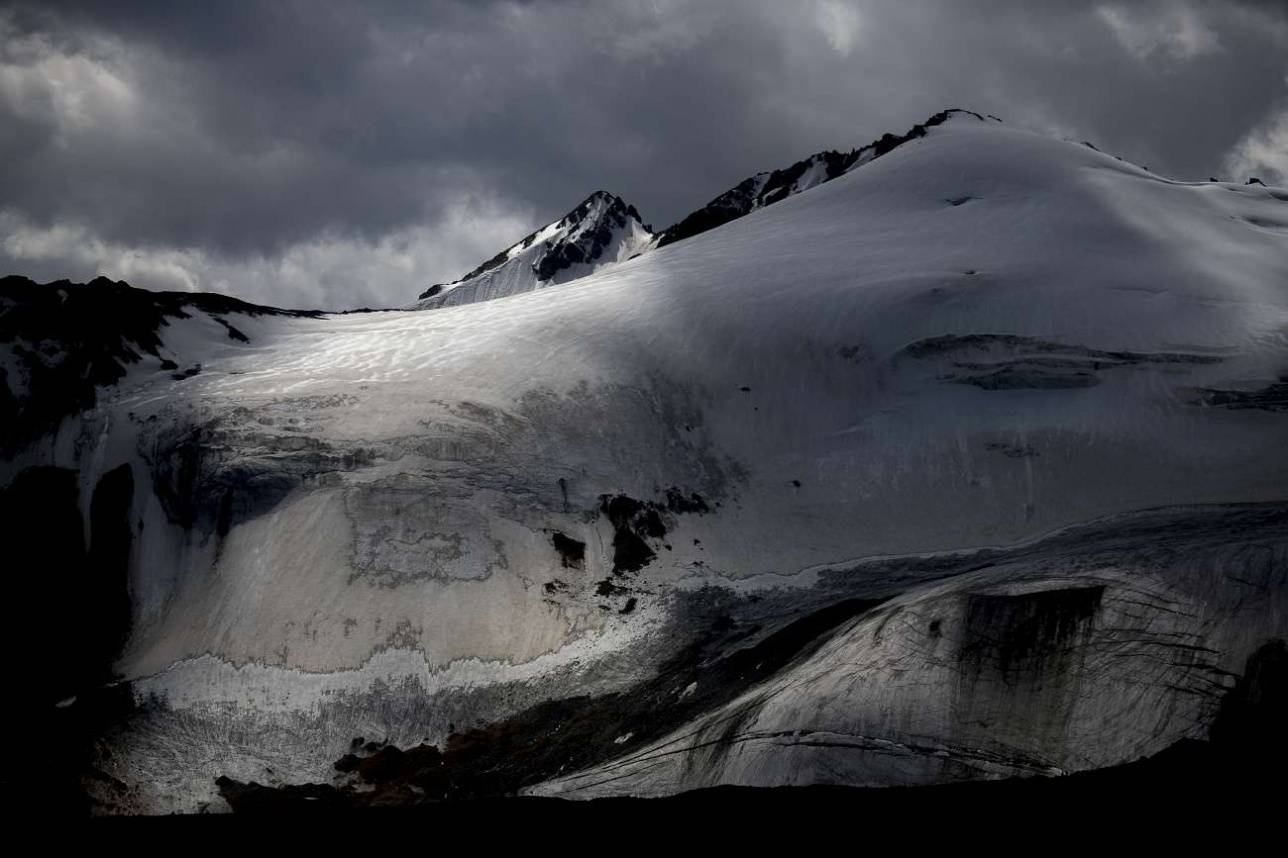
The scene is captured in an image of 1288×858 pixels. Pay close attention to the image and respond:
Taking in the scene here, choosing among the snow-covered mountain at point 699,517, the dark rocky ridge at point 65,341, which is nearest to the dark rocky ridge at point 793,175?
the snow-covered mountain at point 699,517

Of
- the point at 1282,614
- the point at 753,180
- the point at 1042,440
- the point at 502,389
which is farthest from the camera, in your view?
the point at 753,180

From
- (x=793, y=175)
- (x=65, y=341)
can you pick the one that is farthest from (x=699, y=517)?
(x=793, y=175)

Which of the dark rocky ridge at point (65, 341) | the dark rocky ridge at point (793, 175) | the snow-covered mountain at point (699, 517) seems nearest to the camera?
the snow-covered mountain at point (699, 517)

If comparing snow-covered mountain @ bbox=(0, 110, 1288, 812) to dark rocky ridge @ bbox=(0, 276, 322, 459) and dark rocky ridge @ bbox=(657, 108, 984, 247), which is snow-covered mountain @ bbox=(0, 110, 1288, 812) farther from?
dark rocky ridge @ bbox=(657, 108, 984, 247)

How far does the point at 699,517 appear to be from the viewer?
50.8m

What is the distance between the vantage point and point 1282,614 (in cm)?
3058

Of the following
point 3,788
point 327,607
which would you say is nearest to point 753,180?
point 327,607

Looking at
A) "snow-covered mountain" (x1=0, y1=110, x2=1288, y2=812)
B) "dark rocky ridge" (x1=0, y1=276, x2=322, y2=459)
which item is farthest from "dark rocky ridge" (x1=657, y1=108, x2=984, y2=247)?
"dark rocky ridge" (x1=0, y1=276, x2=322, y2=459)

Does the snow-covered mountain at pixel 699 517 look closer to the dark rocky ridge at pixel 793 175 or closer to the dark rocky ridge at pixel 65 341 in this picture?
the dark rocky ridge at pixel 65 341

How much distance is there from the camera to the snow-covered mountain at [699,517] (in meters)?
32.5

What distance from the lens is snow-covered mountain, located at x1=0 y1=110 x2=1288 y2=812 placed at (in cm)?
3250

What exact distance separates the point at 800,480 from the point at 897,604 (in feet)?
50.9

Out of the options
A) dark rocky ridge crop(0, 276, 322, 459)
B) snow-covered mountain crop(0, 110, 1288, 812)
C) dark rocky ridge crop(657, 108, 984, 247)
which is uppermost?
dark rocky ridge crop(657, 108, 984, 247)

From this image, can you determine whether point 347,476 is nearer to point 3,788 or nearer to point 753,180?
point 3,788
